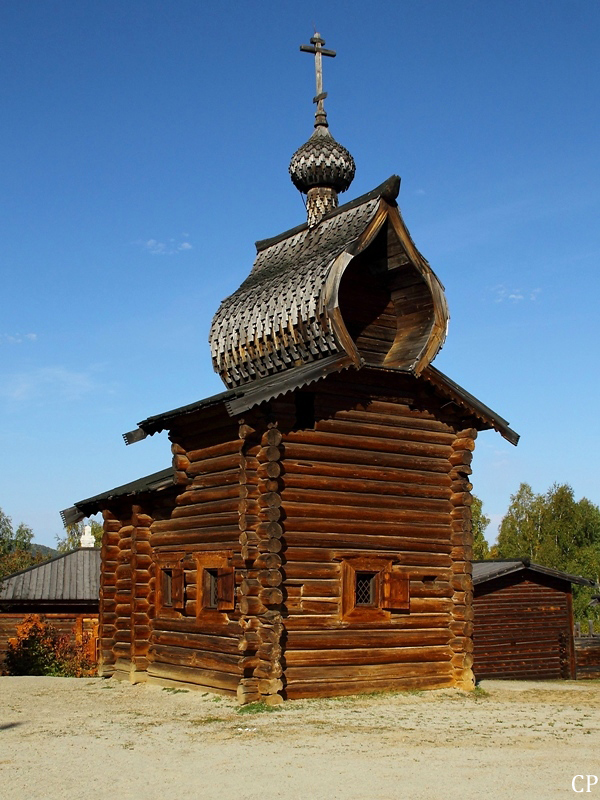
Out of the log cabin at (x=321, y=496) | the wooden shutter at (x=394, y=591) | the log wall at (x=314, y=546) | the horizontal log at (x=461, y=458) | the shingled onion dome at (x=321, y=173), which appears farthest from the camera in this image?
the shingled onion dome at (x=321, y=173)

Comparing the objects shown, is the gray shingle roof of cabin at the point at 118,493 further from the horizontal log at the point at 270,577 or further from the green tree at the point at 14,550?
the green tree at the point at 14,550

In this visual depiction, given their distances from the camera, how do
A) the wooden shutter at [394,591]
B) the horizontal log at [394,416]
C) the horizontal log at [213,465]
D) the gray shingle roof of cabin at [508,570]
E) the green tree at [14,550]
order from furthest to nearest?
1. the green tree at [14,550]
2. the gray shingle roof of cabin at [508,570]
3. the horizontal log at [394,416]
4. the wooden shutter at [394,591]
5. the horizontal log at [213,465]

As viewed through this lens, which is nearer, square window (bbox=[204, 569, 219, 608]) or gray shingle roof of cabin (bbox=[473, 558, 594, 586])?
square window (bbox=[204, 569, 219, 608])

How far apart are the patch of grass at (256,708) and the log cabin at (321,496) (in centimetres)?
37

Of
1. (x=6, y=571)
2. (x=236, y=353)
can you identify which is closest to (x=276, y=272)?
(x=236, y=353)

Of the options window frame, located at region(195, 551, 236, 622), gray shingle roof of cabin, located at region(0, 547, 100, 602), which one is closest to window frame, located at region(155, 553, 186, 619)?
window frame, located at region(195, 551, 236, 622)

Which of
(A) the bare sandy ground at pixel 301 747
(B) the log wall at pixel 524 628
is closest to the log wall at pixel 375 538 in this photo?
(A) the bare sandy ground at pixel 301 747

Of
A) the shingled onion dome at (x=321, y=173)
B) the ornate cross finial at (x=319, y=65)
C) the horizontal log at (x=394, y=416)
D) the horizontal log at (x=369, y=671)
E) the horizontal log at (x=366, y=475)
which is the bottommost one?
the horizontal log at (x=369, y=671)

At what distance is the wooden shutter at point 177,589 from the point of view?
1797 cm

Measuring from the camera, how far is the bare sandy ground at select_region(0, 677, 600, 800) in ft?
31.6

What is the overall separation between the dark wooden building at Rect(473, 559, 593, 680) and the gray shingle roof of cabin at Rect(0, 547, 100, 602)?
12.0 meters

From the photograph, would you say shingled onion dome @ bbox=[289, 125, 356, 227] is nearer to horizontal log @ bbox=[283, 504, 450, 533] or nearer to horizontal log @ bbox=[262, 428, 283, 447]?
horizontal log @ bbox=[262, 428, 283, 447]

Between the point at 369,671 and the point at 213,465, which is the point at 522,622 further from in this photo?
the point at 213,465

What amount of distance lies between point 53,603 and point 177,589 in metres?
13.2
